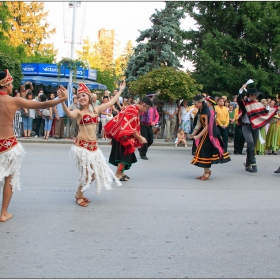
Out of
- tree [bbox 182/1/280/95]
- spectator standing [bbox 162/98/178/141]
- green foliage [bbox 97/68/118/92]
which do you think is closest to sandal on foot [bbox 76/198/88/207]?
spectator standing [bbox 162/98/178/141]

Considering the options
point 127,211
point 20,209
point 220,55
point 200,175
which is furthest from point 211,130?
point 220,55

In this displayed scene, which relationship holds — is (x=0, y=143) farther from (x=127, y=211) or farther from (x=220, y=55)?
(x=220, y=55)

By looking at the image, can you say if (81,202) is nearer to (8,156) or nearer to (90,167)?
(90,167)

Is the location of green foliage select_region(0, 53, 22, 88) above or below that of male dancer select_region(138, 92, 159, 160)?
above

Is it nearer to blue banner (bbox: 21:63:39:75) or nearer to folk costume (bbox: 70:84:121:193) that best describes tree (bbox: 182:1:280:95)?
blue banner (bbox: 21:63:39:75)

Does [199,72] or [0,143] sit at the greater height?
[199,72]

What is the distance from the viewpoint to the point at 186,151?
15.2 m

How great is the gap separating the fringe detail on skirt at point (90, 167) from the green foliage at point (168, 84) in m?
10.9

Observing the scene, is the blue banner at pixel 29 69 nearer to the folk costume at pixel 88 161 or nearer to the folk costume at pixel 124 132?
the folk costume at pixel 124 132

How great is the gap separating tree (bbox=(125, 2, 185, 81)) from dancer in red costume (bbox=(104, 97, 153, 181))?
2056 cm

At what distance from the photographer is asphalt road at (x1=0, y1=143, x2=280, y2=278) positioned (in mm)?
4434

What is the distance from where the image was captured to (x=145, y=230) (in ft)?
18.6

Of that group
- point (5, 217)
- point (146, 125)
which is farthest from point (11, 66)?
point (5, 217)

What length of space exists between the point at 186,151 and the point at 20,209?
931 cm
